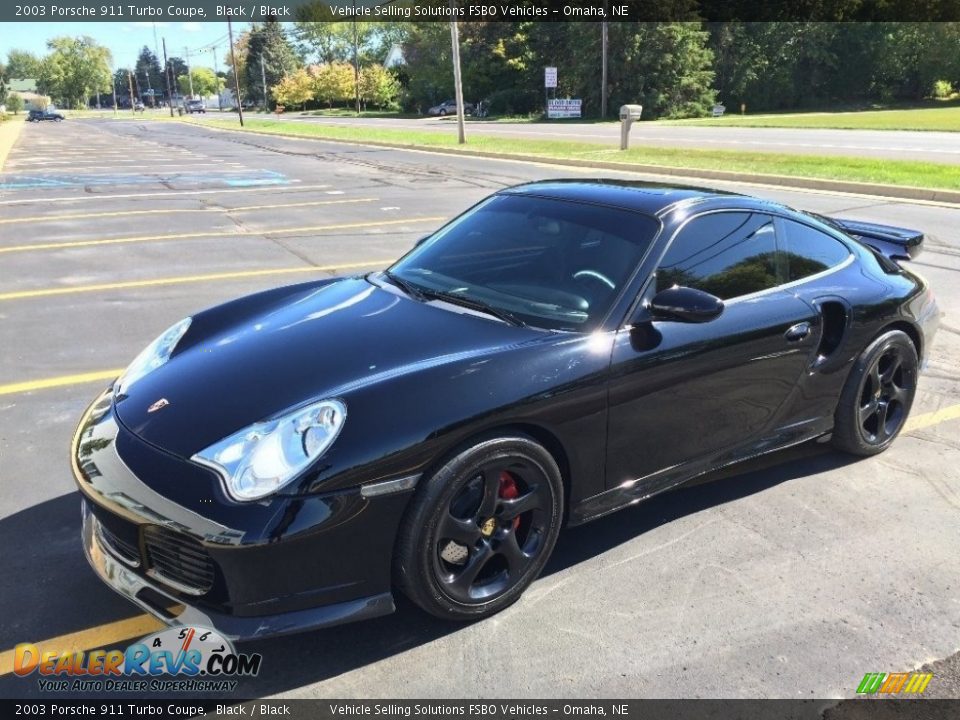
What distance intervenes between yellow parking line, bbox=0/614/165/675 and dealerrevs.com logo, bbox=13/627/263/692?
0.07 feet

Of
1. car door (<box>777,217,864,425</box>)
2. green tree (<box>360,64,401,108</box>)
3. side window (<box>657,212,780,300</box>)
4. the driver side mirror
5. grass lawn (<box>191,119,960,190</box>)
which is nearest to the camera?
the driver side mirror

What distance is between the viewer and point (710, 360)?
328 centimetres

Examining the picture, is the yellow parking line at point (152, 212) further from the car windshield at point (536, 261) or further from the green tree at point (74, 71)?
the green tree at point (74, 71)

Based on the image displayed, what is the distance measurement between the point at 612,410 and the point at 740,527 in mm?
967

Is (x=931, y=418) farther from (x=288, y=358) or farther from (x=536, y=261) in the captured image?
(x=288, y=358)

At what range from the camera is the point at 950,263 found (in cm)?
857

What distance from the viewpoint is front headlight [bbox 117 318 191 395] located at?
3.13 m

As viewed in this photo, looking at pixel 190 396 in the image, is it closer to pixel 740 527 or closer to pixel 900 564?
pixel 740 527

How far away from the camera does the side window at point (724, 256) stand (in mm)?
3354

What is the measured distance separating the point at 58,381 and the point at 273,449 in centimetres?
335

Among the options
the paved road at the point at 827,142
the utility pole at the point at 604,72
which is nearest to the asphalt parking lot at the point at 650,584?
the paved road at the point at 827,142

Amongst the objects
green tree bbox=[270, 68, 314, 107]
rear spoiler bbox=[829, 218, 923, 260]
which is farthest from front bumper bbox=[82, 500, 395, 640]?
green tree bbox=[270, 68, 314, 107]

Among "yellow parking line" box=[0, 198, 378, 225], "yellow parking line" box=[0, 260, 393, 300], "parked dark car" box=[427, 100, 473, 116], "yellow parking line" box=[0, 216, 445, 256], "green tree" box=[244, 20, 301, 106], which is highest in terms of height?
"green tree" box=[244, 20, 301, 106]

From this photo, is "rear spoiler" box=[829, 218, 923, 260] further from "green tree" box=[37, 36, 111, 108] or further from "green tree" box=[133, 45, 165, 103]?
"green tree" box=[133, 45, 165, 103]
